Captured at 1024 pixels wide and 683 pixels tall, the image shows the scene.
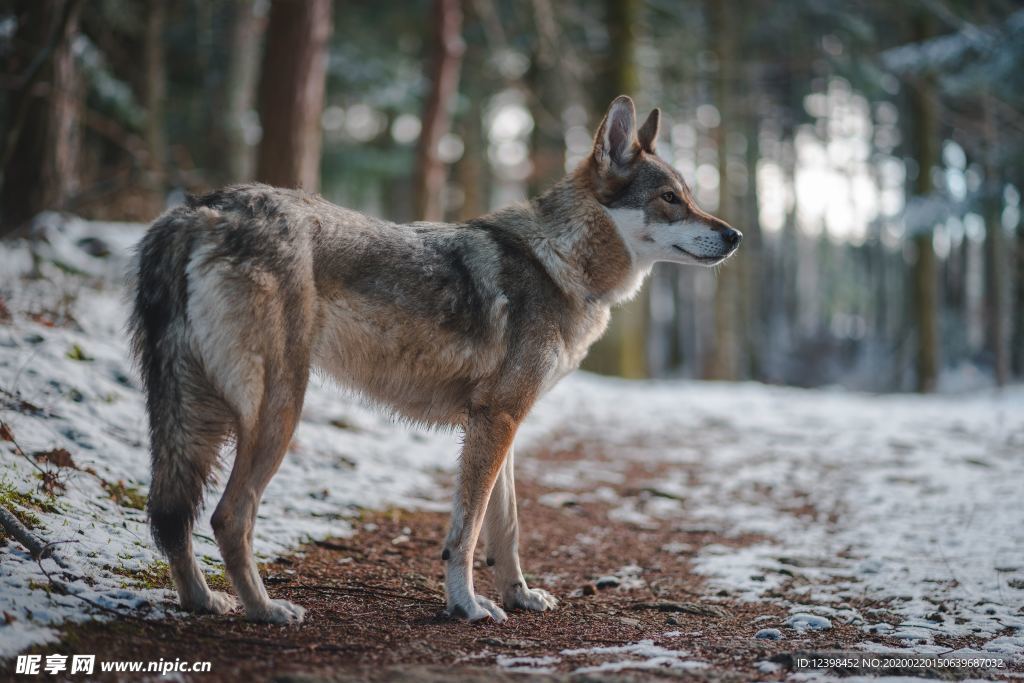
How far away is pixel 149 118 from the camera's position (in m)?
12.9

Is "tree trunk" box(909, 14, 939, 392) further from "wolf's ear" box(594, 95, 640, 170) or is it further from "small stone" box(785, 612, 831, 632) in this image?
"small stone" box(785, 612, 831, 632)

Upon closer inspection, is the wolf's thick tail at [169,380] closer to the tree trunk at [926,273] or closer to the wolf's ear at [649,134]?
the wolf's ear at [649,134]

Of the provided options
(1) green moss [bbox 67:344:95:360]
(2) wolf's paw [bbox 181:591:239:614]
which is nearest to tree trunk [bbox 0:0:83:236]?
(1) green moss [bbox 67:344:95:360]

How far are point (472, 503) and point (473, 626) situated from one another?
60 centimetres

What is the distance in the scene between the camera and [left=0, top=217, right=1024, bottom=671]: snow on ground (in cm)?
375

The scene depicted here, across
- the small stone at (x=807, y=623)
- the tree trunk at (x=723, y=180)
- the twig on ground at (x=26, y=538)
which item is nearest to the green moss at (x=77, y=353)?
the twig on ground at (x=26, y=538)

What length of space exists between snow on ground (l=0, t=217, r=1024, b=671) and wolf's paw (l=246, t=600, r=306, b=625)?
0.41 m

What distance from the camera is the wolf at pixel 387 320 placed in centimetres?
330

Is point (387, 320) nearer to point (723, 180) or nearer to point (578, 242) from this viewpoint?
point (578, 242)

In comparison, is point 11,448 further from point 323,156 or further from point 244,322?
point 323,156

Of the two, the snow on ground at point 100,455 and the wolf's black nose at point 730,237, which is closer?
the snow on ground at point 100,455

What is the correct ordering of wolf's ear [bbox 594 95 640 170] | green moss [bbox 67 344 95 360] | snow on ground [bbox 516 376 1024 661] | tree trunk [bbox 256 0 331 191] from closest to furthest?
1. snow on ground [bbox 516 376 1024 661]
2. wolf's ear [bbox 594 95 640 170]
3. green moss [bbox 67 344 95 360]
4. tree trunk [bbox 256 0 331 191]

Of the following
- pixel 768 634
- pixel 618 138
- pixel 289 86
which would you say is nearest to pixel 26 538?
pixel 768 634

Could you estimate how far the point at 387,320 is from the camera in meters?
3.78
